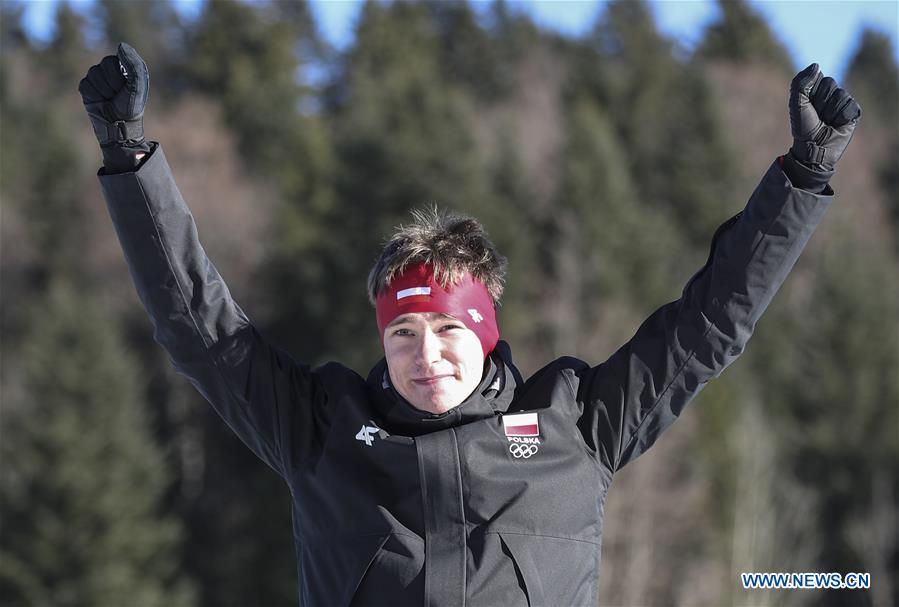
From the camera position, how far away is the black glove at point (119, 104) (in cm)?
285

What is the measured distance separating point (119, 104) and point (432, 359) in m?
0.88

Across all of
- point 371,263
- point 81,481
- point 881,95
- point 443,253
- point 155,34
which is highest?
point 155,34

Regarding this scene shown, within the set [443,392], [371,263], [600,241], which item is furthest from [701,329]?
[600,241]

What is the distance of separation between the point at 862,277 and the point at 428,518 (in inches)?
1261

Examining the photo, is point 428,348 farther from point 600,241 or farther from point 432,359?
point 600,241

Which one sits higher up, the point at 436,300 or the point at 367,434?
the point at 436,300

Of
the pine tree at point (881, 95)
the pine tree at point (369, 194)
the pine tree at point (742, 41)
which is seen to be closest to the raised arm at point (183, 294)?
the pine tree at point (369, 194)

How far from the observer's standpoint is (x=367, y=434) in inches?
115

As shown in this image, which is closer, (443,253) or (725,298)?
(725,298)

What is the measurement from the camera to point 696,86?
41.3 metres

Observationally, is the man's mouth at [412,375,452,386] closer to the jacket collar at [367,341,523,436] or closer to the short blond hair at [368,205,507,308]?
the jacket collar at [367,341,523,436]

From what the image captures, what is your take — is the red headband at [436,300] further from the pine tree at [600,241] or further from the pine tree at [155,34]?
the pine tree at [155,34]

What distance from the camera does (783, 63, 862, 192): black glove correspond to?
2885 millimetres

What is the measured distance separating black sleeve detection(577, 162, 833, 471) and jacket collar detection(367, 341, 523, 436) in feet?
0.59
